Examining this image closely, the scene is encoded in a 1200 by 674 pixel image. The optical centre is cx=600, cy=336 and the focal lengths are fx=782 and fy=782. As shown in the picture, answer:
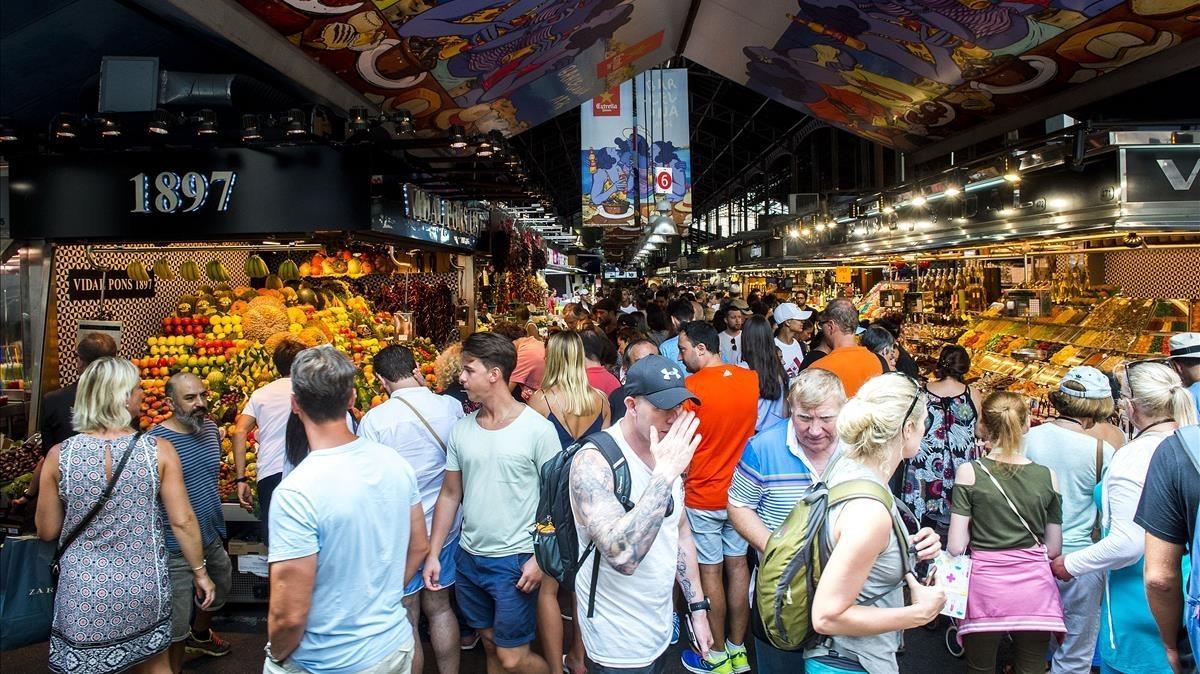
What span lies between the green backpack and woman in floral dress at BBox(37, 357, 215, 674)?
7.43 ft

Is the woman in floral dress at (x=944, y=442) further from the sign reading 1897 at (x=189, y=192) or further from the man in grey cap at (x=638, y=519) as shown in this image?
the sign reading 1897 at (x=189, y=192)

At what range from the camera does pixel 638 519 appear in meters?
2.23

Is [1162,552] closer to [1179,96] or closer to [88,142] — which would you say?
[1179,96]

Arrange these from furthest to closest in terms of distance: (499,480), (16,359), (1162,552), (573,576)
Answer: (16,359)
(499,480)
(573,576)
(1162,552)

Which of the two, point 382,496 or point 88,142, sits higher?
point 88,142

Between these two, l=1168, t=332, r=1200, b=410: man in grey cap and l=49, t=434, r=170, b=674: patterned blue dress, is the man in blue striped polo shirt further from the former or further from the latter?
l=49, t=434, r=170, b=674: patterned blue dress

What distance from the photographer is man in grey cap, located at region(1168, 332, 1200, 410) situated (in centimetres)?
339

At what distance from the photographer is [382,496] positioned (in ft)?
7.66

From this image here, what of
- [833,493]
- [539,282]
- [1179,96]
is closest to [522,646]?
[833,493]

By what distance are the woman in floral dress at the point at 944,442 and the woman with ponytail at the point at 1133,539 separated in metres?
1.68

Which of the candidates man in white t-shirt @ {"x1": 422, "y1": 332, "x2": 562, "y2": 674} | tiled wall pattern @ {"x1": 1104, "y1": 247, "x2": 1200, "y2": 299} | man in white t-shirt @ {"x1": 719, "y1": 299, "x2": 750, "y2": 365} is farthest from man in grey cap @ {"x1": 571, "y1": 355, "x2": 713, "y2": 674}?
tiled wall pattern @ {"x1": 1104, "y1": 247, "x2": 1200, "y2": 299}

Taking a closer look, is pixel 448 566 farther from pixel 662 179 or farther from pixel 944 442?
pixel 662 179

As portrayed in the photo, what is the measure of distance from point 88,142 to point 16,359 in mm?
1894

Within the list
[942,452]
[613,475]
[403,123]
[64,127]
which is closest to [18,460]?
[64,127]
